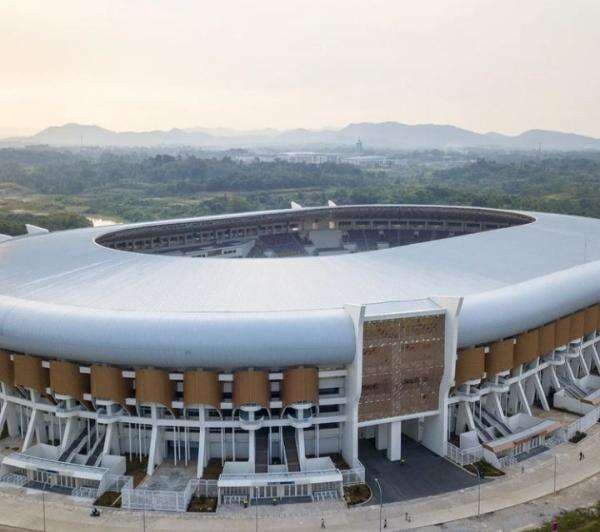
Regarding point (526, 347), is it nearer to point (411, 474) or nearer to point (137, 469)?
point (411, 474)

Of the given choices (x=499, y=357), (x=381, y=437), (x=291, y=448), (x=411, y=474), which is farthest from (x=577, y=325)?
(x=291, y=448)

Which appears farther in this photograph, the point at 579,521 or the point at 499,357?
the point at 499,357

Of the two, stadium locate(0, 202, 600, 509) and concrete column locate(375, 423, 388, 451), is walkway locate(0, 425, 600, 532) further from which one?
concrete column locate(375, 423, 388, 451)

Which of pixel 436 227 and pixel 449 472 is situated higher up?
pixel 436 227

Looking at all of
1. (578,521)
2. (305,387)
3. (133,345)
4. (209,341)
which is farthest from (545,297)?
(133,345)

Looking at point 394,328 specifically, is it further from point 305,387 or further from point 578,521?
point 578,521

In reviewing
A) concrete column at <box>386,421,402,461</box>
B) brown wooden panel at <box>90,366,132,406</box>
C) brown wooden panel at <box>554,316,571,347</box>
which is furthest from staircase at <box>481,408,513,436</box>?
brown wooden panel at <box>90,366,132,406</box>

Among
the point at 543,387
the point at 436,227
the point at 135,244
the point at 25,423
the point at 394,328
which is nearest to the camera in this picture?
the point at 394,328
